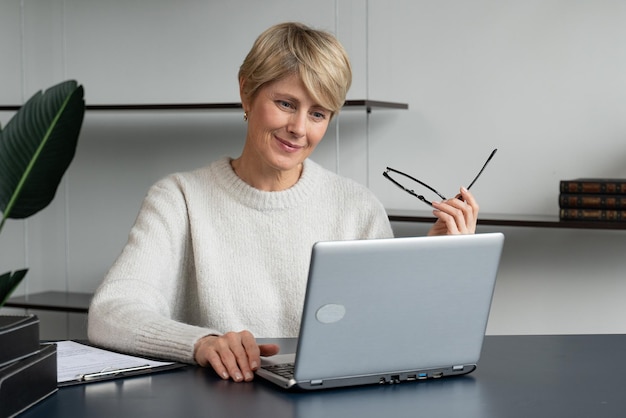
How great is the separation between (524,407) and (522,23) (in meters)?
1.96

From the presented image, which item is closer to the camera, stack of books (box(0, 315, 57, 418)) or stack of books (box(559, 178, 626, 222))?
stack of books (box(0, 315, 57, 418))

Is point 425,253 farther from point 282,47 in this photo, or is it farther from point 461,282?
point 282,47

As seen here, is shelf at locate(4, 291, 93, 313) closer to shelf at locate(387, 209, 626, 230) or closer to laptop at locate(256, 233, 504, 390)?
shelf at locate(387, 209, 626, 230)

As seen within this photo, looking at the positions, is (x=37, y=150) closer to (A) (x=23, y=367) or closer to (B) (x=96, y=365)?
(A) (x=23, y=367)

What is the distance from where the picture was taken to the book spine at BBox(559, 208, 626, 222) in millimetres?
2679

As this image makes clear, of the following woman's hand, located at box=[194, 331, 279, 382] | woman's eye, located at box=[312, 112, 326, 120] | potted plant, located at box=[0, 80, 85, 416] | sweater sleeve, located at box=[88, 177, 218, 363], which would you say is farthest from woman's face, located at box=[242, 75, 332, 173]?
potted plant, located at box=[0, 80, 85, 416]

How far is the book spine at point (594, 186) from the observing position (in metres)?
2.68

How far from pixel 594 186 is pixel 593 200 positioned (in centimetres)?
4

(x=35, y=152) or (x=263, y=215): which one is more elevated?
(x=35, y=152)

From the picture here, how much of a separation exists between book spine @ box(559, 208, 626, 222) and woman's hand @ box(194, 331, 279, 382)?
1.49 metres

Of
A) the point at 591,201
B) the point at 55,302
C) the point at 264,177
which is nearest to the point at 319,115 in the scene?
the point at 264,177

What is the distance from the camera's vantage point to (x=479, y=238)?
1.39m

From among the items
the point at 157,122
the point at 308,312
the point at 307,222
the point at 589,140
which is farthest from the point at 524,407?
the point at 157,122

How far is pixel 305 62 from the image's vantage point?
6.42 feet
